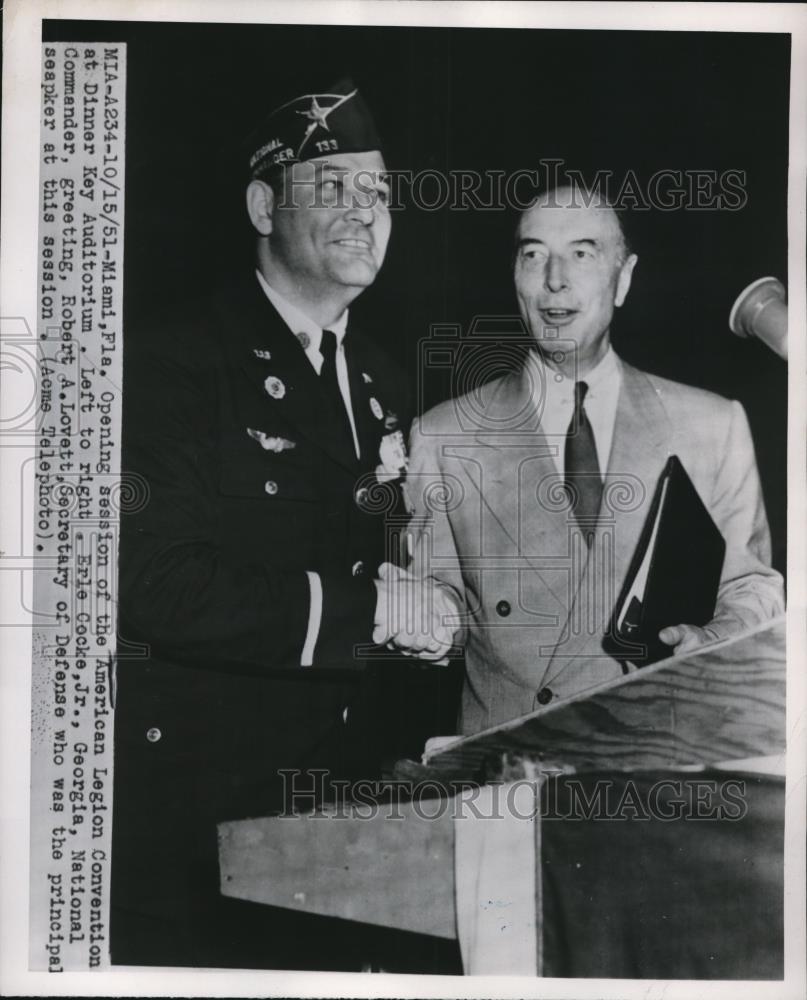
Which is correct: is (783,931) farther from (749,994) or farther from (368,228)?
(368,228)

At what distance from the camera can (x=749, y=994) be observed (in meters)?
2.52

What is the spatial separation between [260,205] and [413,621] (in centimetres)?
120

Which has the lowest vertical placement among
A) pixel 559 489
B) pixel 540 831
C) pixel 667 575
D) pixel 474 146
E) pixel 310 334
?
pixel 540 831

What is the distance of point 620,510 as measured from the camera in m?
2.49

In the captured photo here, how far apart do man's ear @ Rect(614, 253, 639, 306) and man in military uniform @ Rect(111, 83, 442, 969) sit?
0.64 meters

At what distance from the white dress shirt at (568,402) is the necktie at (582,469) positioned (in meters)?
Result: 0.01

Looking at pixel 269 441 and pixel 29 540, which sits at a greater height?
pixel 269 441

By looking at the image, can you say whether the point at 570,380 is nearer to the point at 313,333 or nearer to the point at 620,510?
the point at 620,510

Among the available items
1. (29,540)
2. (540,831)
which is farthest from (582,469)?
(29,540)

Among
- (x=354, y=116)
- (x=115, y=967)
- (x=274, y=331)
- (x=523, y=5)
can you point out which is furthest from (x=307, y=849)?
(x=523, y=5)

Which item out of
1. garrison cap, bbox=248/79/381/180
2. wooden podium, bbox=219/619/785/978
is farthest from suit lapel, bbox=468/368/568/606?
garrison cap, bbox=248/79/381/180

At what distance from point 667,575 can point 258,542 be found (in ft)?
3.61

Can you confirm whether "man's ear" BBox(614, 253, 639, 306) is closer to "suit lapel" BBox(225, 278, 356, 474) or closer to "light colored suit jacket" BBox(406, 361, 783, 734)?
"light colored suit jacket" BBox(406, 361, 783, 734)

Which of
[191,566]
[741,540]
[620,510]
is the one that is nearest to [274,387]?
[191,566]
